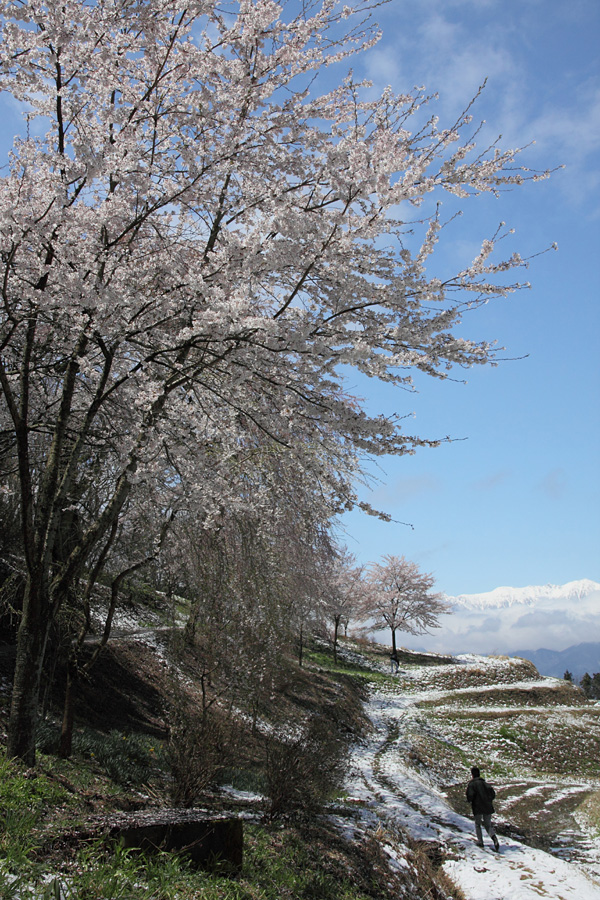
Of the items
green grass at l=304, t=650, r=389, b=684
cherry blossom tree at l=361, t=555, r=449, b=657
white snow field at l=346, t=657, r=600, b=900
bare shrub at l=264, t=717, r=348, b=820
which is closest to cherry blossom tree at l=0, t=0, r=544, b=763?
bare shrub at l=264, t=717, r=348, b=820

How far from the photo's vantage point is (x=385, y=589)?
4231 cm

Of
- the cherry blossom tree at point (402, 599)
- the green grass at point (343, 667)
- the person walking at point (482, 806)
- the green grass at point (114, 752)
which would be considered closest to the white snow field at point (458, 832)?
the person walking at point (482, 806)

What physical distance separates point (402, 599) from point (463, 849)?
34790mm

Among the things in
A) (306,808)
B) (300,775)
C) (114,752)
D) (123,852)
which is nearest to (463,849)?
(306,808)

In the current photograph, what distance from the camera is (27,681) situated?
16.3 ft

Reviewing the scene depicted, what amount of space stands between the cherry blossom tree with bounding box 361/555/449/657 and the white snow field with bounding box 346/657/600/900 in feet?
84.1

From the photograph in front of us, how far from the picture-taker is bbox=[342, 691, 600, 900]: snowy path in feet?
21.8

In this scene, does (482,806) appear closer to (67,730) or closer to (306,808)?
(306,808)

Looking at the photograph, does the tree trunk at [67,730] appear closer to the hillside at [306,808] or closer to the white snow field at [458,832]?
the hillside at [306,808]

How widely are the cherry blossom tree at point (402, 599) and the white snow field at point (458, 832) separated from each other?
84.1 feet

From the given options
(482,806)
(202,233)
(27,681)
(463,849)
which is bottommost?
(463,849)

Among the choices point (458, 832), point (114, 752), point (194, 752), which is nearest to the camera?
point (194, 752)

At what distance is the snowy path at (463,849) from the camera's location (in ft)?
21.8

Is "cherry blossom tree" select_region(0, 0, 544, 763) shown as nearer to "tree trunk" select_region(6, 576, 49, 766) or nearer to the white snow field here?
"tree trunk" select_region(6, 576, 49, 766)
